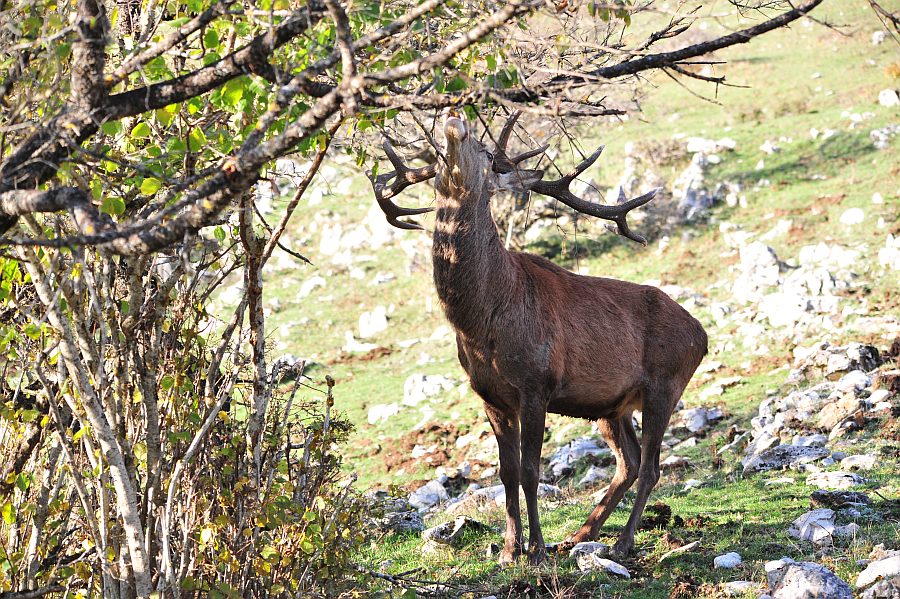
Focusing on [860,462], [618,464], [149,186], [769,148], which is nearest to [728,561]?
[618,464]

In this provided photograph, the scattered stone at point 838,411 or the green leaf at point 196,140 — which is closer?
the green leaf at point 196,140

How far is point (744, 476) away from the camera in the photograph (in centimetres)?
924

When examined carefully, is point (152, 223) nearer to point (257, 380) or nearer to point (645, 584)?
point (257, 380)

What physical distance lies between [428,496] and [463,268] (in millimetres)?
4725

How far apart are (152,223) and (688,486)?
7323 mm

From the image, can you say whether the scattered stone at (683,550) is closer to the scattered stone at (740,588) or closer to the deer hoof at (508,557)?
the scattered stone at (740,588)

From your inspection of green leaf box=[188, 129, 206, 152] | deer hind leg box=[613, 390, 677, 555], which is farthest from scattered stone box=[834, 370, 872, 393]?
green leaf box=[188, 129, 206, 152]

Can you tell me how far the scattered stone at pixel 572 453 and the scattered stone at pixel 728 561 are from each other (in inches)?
191

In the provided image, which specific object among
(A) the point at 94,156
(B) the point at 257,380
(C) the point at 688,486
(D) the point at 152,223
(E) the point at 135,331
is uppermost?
(A) the point at 94,156

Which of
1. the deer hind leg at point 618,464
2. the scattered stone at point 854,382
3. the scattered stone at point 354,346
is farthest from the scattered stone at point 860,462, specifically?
the scattered stone at point 354,346

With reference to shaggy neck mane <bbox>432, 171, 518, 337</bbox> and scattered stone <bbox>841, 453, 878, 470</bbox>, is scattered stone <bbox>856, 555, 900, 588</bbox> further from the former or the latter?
scattered stone <bbox>841, 453, 878, 470</bbox>

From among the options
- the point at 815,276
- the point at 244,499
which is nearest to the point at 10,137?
the point at 244,499

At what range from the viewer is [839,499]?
738 cm

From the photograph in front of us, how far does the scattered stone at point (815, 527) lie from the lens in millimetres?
6508
